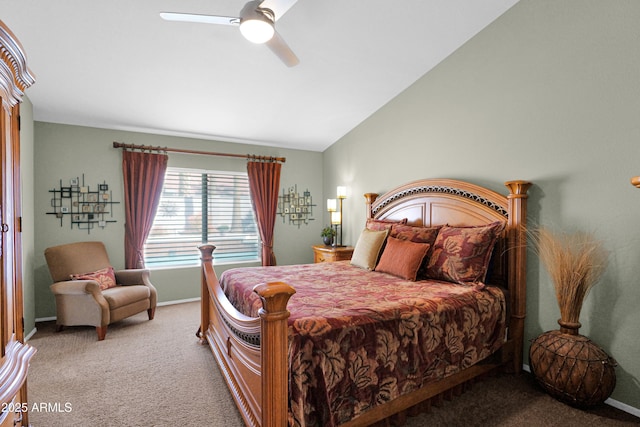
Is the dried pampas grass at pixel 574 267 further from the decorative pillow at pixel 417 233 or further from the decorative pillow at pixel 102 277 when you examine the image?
the decorative pillow at pixel 102 277

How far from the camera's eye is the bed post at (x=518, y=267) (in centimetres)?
241

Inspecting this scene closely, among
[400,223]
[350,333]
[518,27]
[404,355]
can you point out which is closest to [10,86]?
[350,333]

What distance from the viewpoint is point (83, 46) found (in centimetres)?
259

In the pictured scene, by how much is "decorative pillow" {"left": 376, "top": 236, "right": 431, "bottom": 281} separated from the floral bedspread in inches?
5.2

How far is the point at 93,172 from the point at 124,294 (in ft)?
5.72

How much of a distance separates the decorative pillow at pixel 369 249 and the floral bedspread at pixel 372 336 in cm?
50

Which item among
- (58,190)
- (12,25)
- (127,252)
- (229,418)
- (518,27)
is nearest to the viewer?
(229,418)

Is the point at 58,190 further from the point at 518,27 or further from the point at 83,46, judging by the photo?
the point at 518,27

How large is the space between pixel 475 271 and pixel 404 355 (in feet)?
3.48

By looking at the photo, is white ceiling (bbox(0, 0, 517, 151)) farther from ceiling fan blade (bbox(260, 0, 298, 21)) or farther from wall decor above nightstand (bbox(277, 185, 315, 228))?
wall decor above nightstand (bbox(277, 185, 315, 228))

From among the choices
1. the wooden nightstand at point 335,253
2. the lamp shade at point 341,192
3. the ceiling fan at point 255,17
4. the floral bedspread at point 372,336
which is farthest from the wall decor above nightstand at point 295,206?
the ceiling fan at point 255,17

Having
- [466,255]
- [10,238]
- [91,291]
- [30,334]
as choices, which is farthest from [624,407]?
[30,334]

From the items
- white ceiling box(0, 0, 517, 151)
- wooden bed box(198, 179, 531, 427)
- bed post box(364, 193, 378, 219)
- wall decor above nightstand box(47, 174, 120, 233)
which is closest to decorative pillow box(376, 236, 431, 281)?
wooden bed box(198, 179, 531, 427)

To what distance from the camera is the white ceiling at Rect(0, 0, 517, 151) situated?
238cm
